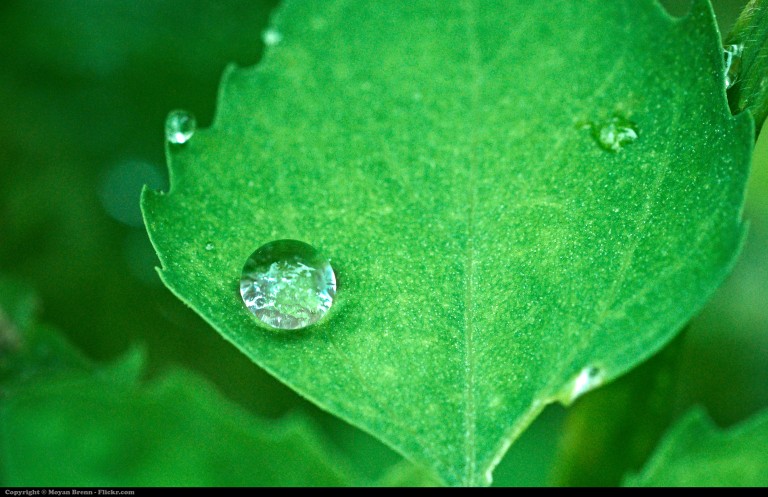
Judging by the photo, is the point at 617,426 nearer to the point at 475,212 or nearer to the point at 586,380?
the point at 586,380

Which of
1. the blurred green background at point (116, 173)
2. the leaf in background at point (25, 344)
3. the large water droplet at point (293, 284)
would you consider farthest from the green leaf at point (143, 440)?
the large water droplet at point (293, 284)

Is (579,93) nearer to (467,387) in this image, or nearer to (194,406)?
(467,387)

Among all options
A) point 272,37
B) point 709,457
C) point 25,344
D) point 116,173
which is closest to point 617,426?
point 709,457

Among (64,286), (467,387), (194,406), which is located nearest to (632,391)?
(467,387)

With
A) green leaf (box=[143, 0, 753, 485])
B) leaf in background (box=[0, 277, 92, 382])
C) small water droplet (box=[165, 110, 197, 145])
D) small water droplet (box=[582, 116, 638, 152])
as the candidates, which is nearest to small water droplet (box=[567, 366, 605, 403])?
green leaf (box=[143, 0, 753, 485])

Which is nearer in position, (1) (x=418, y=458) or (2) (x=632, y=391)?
(1) (x=418, y=458)

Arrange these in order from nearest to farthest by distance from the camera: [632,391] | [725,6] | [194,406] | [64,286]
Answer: [632,391], [194,406], [725,6], [64,286]

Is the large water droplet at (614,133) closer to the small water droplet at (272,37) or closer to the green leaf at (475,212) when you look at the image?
the green leaf at (475,212)
